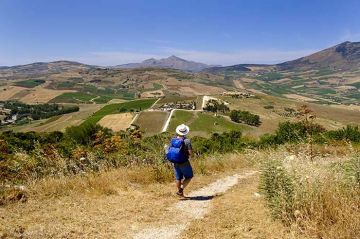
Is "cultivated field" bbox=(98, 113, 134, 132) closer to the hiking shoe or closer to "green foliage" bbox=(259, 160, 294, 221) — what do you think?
the hiking shoe

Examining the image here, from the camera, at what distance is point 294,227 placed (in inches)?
270

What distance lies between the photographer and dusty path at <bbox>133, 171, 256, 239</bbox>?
771 centimetres

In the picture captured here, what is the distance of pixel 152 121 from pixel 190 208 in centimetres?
10642

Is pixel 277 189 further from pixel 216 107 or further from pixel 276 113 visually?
pixel 276 113

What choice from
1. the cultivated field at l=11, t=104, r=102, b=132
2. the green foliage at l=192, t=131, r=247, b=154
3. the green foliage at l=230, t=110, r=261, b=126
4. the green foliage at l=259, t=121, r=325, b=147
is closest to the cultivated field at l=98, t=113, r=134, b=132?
the cultivated field at l=11, t=104, r=102, b=132

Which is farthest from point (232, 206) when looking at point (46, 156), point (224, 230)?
point (46, 156)

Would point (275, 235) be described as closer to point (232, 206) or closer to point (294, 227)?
point (294, 227)

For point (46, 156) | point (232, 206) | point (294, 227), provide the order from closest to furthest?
point (294, 227), point (232, 206), point (46, 156)

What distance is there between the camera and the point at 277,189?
771 cm

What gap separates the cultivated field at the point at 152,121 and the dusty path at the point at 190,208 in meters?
87.6

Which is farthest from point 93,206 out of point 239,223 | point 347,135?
point 347,135

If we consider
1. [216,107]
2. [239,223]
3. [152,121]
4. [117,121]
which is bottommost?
[117,121]

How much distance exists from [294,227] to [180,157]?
→ 14.0 feet

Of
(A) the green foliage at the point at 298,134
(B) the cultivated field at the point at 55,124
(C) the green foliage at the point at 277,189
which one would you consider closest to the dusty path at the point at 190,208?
(C) the green foliage at the point at 277,189
